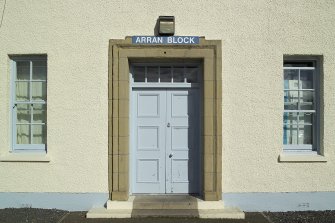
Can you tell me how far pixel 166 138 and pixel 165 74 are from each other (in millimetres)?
1298

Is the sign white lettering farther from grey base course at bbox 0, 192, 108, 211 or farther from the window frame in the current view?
grey base course at bbox 0, 192, 108, 211

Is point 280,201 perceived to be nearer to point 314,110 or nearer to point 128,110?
point 314,110

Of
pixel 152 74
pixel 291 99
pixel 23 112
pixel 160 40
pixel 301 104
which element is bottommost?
pixel 23 112

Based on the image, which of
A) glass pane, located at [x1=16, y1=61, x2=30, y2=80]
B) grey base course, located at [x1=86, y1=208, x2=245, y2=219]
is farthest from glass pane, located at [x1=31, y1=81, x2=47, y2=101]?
grey base course, located at [x1=86, y1=208, x2=245, y2=219]

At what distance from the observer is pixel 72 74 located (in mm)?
6641

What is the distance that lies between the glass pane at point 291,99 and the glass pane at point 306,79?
0.23 meters

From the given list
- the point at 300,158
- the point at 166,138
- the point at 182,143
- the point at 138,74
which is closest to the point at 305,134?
the point at 300,158

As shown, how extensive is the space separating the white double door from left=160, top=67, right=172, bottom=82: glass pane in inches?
8.9

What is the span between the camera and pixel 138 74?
6.98 meters

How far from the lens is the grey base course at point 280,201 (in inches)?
260

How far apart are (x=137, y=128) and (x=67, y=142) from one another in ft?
4.53

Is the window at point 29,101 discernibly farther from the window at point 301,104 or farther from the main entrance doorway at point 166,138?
the window at point 301,104

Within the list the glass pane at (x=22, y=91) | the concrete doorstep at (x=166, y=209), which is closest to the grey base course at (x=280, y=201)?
the concrete doorstep at (x=166, y=209)

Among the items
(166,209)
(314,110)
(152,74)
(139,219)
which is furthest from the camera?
(152,74)
